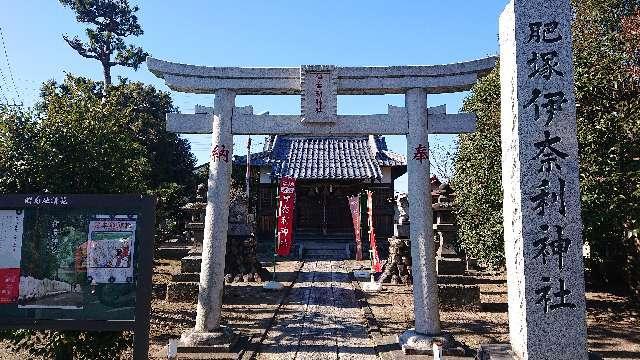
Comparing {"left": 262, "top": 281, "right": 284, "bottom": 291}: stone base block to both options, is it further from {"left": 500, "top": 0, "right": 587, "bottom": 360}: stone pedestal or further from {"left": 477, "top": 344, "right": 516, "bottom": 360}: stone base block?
{"left": 500, "top": 0, "right": 587, "bottom": 360}: stone pedestal

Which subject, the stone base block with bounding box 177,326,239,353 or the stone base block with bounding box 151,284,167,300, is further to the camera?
the stone base block with bounding box 151,284,167,300

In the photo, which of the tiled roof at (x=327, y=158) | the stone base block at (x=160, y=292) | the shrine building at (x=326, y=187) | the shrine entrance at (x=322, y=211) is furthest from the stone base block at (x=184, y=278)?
the shrine entrance at (x=322, y=211)

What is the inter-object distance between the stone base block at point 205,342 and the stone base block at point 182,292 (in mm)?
4277

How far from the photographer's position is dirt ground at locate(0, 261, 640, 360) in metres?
8.02

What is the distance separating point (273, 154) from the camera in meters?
25.5

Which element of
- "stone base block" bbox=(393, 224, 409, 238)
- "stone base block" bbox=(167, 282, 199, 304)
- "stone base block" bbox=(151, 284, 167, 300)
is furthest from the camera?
"stone base block" bbox=(393, 224, 409, 238)

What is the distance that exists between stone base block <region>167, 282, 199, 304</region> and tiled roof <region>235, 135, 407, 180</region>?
12.0m

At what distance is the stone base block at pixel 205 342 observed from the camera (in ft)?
22.0

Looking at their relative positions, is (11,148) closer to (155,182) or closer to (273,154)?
(155,182)

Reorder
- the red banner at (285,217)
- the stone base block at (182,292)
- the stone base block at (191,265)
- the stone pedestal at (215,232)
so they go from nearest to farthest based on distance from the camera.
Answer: the stone pedestal at (215,232)
the stone base block at (182,292)
the stone base block at (191,265)
the red banner at (285,217)

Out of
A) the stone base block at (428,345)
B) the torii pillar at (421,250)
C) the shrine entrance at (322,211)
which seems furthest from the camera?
the shrine entrance at (322,211)

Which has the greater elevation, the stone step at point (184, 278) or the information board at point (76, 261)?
the information board at point (76, 261)

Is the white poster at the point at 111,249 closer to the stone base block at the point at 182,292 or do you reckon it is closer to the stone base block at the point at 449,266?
the stone base block at the point at 182,292

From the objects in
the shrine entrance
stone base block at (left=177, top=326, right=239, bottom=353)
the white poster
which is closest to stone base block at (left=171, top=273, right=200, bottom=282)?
stone base block at (left=177, top=326, right=239, bottom=353)
